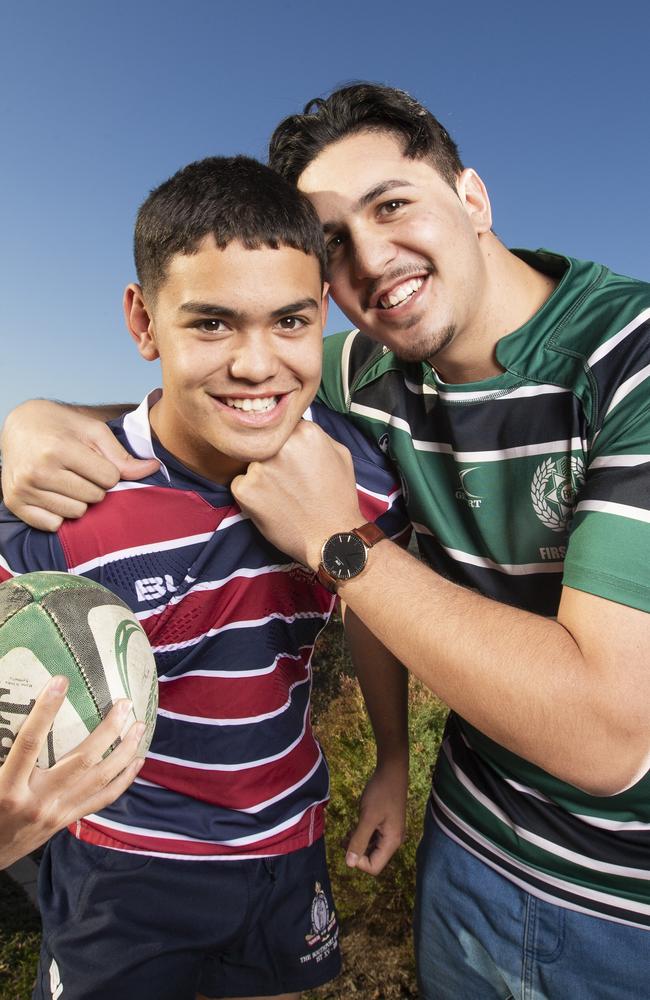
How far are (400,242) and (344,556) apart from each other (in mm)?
1012

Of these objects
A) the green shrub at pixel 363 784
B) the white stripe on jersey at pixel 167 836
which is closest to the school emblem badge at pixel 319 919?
the white stripe on jersey at pixel 167 836

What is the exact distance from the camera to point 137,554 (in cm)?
232

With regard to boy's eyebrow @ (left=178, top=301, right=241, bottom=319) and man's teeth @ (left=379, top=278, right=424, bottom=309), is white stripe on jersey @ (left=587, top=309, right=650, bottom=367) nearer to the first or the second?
man's teeth @ (left=379, top=278, right=424, bottom=309)

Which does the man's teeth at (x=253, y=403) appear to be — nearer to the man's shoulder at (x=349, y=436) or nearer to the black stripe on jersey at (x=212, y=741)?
the man's shoulder at (x=349, y=436)

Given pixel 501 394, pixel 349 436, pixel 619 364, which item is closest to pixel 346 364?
pixel 349 436

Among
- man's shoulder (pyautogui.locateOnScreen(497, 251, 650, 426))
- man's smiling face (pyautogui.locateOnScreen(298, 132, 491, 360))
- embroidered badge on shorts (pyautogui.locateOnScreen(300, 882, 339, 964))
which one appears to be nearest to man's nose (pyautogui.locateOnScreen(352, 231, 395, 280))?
man's smiling face (pyautogui.locateOnScreen(298, 132, 491, 360))

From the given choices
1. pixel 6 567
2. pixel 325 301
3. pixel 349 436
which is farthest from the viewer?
pixel 349 436

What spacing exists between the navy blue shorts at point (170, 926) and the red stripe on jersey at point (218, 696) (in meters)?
0.50

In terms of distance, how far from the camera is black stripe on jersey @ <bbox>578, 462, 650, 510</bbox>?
5.77 ft

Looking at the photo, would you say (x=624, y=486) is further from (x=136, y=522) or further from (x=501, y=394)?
(x=136, y=522)

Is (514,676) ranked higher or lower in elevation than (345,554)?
lower

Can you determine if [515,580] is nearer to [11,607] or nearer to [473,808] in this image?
[473,808]

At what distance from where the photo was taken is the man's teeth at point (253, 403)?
222cm

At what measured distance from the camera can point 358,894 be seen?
437 cm
